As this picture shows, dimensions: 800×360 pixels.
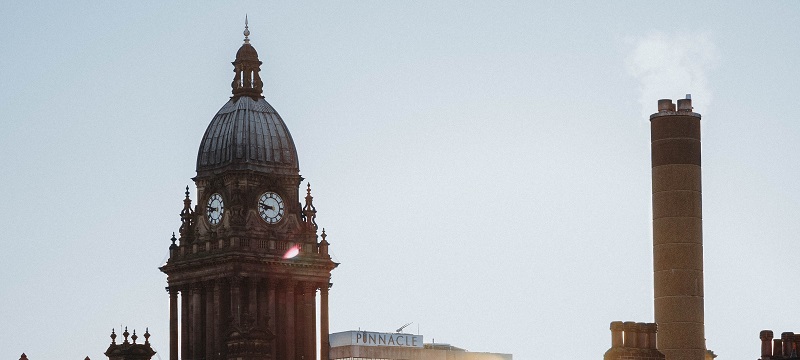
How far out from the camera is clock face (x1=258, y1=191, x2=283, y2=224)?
7525 inches

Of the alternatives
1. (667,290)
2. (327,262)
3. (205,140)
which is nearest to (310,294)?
(327,262)

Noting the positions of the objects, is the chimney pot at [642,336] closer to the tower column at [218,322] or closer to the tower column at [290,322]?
the tower column at [290,322]

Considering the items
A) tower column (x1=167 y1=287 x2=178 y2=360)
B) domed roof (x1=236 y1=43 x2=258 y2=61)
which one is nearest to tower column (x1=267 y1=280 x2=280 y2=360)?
tower column (x1=167 y1=287 x2=178 y2=360)

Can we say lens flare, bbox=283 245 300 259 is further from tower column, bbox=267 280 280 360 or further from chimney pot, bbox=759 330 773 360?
chimney pot, bbox=759 330 773 360

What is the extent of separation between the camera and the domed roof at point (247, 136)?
191625mm

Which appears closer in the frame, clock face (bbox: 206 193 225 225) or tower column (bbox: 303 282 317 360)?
tower column (bbox: 303 282 317 360)

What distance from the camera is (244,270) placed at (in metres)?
188

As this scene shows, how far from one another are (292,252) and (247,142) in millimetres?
9782

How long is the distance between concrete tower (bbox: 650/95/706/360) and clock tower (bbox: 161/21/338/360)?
113ft

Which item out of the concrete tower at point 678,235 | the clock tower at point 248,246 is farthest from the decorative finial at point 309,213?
the concrete tower at point 678,235

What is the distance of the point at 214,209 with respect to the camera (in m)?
192

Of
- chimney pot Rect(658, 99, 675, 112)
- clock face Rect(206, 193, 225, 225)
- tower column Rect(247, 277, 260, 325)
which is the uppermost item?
chimney pot Rect(658, 99, 675, 112)

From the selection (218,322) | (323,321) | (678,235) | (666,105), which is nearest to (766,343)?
(678,235)

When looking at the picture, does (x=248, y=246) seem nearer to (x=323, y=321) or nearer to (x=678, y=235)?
(x=323, y=321)
